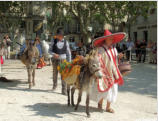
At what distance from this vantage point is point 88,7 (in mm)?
22656

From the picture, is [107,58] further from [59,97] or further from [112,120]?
[59,97]

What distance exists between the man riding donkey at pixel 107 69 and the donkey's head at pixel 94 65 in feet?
1.65

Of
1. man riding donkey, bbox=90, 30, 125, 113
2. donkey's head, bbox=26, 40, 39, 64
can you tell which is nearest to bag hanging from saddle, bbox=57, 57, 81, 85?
man riding donkey, bbox=90, 30, 125, 113

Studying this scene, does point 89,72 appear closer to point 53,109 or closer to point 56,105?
point 53,109

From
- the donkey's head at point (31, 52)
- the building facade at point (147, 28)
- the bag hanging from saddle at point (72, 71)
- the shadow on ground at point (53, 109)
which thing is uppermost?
the building facade at point (147, 28)

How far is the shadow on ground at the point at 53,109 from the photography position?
6012 mm

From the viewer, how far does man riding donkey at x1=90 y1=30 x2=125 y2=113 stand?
19.8 feet

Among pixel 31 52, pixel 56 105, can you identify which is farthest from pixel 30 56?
pixel 56 105

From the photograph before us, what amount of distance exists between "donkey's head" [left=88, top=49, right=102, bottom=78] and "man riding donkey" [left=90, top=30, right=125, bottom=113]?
50 cm

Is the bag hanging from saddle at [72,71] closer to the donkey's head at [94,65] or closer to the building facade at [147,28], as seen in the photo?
the donkey's head at [94,65]

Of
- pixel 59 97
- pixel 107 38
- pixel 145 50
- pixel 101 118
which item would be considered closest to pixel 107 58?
pixel 107 38

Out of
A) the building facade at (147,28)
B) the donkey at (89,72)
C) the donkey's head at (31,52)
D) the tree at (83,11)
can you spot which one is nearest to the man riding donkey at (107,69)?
the donkey at (89,72)

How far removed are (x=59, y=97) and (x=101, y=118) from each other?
2260mm

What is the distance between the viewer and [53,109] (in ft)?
21.0
